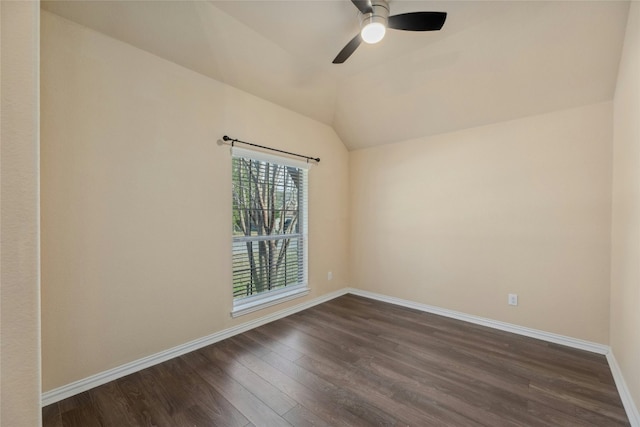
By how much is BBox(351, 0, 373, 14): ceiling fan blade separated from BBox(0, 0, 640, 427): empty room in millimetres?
37

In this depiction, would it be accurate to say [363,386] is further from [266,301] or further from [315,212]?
[315,212]

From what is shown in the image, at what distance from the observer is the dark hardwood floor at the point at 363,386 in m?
1.67

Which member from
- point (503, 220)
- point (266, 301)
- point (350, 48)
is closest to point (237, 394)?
point (266, 301)

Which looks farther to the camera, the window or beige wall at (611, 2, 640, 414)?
the window

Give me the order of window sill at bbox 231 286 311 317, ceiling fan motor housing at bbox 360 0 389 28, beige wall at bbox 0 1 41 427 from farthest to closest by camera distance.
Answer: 1. window sill at bbox 231 286 311 317
2. ceiling fan motor housing at bbox 360 0 389 28
3. beige wall at bbox 0 1 41 427

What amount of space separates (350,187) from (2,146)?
3.87m

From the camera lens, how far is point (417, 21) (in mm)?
1893

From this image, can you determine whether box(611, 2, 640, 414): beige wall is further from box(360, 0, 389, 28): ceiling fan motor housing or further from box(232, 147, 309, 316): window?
box(232, 147, 309, 316): window

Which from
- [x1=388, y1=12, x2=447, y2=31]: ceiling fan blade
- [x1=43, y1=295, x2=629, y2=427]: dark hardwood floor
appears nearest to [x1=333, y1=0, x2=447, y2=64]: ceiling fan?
[x1=388, y1=12, x2=447, y2=31]: ceiling fan blade

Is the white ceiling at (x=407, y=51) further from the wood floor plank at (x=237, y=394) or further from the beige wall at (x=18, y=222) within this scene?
the wood floor plank at (x=237, y=394)

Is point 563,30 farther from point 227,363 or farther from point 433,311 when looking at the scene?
point 227,363

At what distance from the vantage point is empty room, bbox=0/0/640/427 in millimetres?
1809

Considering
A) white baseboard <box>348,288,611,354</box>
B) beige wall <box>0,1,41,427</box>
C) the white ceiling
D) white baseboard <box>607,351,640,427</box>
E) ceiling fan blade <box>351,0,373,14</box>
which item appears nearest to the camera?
beige wall <box>0,1,41,427</box>

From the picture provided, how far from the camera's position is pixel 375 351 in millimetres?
2473
